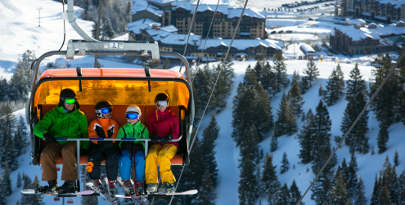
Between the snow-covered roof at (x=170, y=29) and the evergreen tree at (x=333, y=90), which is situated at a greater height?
the snow-covered roof at (x=170, y=29)

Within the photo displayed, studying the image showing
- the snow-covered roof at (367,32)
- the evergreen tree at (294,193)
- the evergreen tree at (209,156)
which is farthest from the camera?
the snow-covered roof at (367,32)

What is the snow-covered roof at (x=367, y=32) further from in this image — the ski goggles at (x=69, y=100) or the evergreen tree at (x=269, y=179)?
the ski goggles at (x=69, y=100)

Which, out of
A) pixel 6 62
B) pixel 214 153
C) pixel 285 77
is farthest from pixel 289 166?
pixel 6 62

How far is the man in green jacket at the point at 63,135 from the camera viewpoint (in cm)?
579

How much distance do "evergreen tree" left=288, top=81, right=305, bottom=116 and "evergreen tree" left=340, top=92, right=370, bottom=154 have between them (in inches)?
174

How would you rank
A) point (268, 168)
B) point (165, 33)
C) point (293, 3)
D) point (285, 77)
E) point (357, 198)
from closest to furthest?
point (357, 198), point (268, 168), point (285, 77), point (165, 33), point (293, 3)

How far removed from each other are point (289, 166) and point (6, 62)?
51.3 metres

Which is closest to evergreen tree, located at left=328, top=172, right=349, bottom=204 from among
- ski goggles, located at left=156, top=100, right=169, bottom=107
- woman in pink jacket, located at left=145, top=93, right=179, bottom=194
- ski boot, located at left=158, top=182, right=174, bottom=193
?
woman in pink jacket, located at left=145, top=93, right=179, bottom=194

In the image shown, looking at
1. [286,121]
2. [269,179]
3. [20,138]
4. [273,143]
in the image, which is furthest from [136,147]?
[20,138]

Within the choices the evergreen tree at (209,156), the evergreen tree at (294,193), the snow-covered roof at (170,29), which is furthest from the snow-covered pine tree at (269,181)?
the snow-covered roof at (170,29)

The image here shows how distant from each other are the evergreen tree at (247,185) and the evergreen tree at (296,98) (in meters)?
8.86

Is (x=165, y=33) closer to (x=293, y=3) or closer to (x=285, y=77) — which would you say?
(x=285, y=77)

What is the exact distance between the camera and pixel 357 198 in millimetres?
31344

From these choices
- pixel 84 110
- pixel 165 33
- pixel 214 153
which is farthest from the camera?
pixel 165 33
